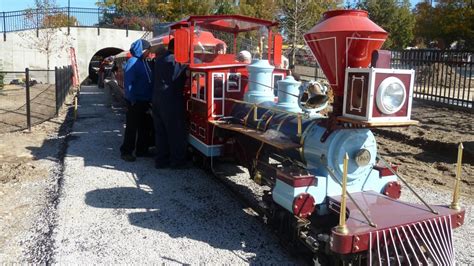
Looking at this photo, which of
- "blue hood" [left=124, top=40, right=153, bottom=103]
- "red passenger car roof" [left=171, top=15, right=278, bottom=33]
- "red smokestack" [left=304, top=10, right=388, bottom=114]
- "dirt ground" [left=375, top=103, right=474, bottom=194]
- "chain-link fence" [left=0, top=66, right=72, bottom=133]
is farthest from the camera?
"chain-link fence" [left=0, top=66, right=72, bottom=133]

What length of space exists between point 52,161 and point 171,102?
2.93 metres

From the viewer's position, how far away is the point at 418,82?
663 inches

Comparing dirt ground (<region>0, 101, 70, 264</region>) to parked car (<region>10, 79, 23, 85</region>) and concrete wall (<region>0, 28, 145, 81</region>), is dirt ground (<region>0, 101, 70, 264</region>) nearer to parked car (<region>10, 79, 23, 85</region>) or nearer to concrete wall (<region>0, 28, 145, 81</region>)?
parked car (<region>10, 79, 23, 85</region>)

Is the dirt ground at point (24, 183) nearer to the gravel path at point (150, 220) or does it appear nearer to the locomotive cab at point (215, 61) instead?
the gravel path at point (150, 220)

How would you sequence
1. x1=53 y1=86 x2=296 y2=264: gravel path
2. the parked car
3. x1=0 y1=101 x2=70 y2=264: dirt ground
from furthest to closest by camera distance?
the parked car → x1=0 y1=101 x2=70 y2=264: dirt ground → x1=53 y1=86 x2=296 y2=264: gravel path

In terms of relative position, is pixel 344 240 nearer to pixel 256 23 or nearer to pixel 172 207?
pixel 172 207

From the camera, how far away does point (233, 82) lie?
6.85m

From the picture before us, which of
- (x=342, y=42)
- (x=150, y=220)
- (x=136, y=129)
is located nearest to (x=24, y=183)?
(x=136, y=129)

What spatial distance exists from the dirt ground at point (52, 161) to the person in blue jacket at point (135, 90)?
1406mm

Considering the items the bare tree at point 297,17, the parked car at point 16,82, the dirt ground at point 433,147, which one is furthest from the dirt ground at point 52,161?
the parked car at point 16,82

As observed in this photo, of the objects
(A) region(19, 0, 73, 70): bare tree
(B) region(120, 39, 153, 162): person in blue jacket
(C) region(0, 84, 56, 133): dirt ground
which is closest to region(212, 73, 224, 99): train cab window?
(B) region(120, 39, 153, 162): person in blue jacket

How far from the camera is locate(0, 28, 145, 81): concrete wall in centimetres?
2691

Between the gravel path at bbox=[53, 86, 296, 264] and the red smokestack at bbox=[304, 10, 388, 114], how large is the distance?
1.90 metres

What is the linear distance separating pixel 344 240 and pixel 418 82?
1491 centimetres
